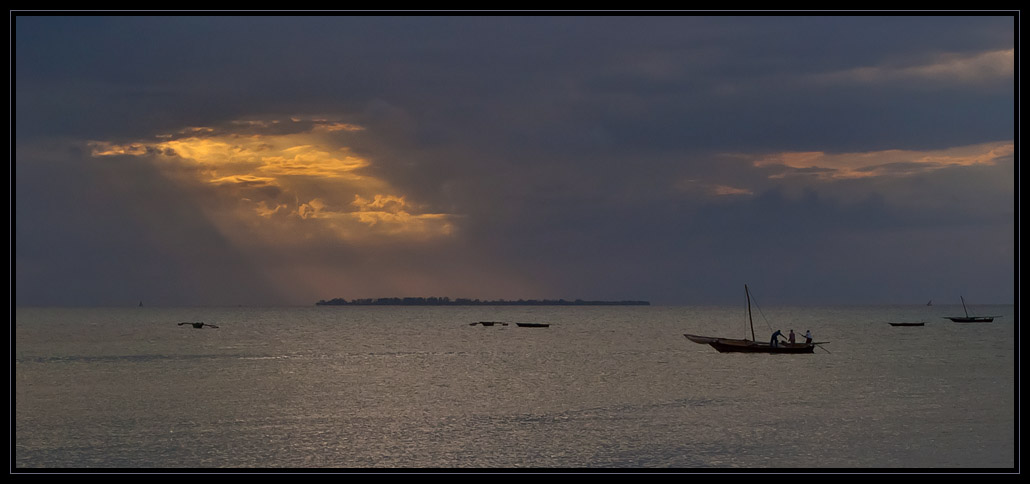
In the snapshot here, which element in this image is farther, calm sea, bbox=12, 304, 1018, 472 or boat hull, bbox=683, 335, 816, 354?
boat hull, bbox=683, 335, 816, 354

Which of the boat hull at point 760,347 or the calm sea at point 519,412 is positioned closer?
the calm sea at point 519,412

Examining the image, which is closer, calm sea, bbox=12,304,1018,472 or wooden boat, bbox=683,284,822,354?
calm sea, bbox=12,304,1018,472

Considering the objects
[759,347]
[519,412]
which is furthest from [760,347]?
[519,412]

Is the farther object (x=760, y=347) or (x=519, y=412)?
(x=760, y=347)

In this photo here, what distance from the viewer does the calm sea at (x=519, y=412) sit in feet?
98.6

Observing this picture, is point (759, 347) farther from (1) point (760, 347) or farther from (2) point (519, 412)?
(2) point (519, 412)

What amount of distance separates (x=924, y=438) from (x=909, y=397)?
15.1 m

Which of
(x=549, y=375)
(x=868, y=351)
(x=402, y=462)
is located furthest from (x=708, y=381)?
(x=868, y=351)

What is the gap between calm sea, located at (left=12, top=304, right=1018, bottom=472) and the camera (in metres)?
30.0

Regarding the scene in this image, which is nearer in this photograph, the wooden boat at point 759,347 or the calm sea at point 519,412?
the calm sea at point 519,412

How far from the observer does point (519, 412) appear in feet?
135
